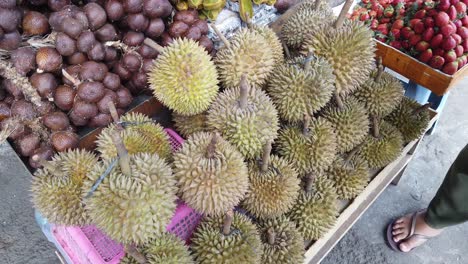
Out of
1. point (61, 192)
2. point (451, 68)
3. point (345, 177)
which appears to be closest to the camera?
point (61, 192)

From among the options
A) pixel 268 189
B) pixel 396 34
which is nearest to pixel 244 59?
pixel 268 189

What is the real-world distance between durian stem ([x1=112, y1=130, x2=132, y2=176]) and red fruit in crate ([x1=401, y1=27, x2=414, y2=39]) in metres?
2.80

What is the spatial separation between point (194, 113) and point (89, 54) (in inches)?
23.9

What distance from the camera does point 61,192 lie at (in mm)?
1501

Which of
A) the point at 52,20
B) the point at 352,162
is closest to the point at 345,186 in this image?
the point at 352,162

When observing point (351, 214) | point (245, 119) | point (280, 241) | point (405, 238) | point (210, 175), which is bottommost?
point (405, 238)

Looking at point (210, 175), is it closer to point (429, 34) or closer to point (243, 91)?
point (243, 91)

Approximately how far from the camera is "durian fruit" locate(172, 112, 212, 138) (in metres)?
1.88

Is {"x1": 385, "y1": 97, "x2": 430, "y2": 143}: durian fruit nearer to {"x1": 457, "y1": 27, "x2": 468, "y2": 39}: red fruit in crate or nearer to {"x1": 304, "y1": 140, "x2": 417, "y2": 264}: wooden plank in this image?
{"x1": 304, "y1": 140, "x2": 417, "y2": 264}: wooden plank

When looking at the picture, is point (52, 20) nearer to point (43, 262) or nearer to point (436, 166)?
point (43, 262)

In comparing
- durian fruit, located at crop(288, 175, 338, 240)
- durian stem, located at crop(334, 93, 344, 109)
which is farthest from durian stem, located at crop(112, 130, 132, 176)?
durian stem, located at crop(334, 93, 344, 109)

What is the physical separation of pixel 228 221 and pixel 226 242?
99mm

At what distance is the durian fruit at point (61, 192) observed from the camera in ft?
4.91

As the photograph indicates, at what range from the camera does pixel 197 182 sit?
1488mm
